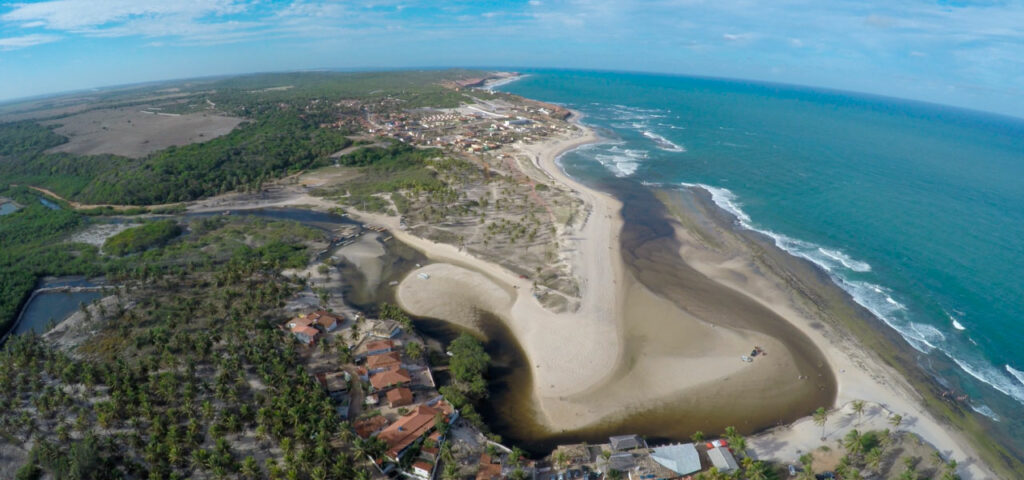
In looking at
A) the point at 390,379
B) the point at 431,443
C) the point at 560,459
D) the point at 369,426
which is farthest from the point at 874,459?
the point at 390,379

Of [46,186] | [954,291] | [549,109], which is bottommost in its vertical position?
[954,291]

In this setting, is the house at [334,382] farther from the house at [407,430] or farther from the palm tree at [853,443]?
the palm tree at [853,443]

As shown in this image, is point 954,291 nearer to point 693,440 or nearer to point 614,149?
point 693,440

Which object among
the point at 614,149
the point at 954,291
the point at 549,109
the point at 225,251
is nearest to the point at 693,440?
the point at 954,291

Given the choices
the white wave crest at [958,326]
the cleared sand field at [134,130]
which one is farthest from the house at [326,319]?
the cleared sand field at [134,130]

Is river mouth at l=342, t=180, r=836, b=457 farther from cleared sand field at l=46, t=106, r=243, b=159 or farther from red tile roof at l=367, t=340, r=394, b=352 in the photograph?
cleared sand field at l=46, t=106, r=243, b=159

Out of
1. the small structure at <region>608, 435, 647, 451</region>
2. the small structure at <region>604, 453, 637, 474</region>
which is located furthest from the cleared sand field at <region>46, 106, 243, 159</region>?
the small structure at <region>604, 453, 637, 474</region>

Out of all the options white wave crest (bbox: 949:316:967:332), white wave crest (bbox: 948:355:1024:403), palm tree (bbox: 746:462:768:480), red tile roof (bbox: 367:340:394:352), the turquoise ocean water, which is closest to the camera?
palm tree (bbox: 746:462:768:480)
